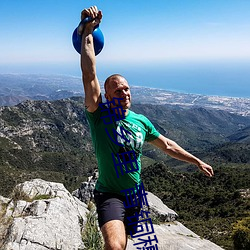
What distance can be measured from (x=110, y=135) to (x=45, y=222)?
4.88m

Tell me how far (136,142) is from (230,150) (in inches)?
6155

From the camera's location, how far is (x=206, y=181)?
73.6 meters

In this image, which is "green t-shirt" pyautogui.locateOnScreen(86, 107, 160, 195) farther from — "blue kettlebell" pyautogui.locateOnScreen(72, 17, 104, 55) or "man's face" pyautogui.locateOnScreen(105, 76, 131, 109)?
"blue kettlebell" pyautogui.locateOnScreen(72, 17, 104, 55)

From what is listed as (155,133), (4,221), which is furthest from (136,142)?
(4,221)

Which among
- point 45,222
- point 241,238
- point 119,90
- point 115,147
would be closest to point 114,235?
point 115,147

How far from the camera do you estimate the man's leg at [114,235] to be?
3.15 m

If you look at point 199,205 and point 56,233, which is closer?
point 56,233

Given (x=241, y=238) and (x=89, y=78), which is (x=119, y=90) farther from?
(x=241, y=238)

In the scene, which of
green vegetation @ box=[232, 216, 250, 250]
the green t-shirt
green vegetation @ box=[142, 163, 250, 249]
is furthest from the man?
green vegetation @ box=[142, 163, 250, 249]

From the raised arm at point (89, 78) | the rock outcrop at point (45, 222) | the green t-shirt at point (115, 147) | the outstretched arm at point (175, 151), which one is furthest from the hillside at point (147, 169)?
the raised arm at point (89, 78)

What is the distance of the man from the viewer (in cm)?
351

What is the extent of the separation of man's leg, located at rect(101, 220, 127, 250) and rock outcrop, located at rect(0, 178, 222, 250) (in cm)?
395

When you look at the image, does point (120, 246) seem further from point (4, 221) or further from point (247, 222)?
point (247, 222)

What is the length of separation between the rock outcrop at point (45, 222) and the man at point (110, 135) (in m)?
3.77
